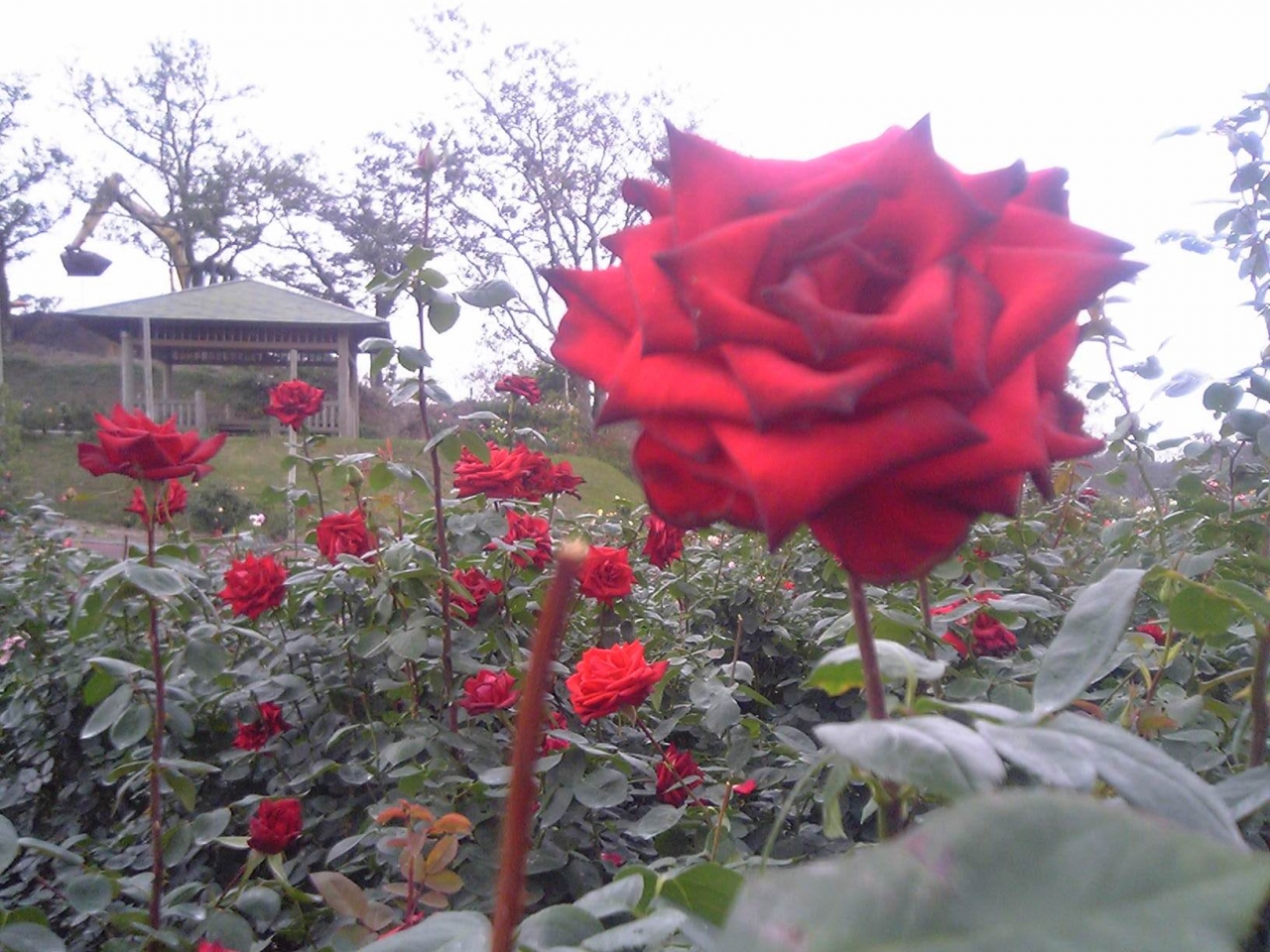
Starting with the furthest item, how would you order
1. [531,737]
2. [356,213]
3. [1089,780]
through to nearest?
[356,213]
[1089,780]
[531,737]

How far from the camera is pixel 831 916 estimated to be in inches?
5.3

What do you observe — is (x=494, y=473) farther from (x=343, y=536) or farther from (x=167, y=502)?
(x=167, y=502)

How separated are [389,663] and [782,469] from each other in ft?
3.22

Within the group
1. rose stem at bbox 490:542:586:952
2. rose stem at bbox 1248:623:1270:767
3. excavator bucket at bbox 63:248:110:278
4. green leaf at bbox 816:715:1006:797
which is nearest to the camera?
rose stem at bbox 490:542:586:952

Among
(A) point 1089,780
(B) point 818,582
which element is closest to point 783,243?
(A) point 1089,780

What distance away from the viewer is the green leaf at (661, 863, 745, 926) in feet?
1.14

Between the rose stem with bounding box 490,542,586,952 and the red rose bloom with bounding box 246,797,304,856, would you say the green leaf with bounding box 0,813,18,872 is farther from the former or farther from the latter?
the rose stem with bounding box 490,542,586,952

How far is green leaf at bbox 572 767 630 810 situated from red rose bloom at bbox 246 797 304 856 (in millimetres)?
309

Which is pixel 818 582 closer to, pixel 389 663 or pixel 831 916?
pixel 389 663

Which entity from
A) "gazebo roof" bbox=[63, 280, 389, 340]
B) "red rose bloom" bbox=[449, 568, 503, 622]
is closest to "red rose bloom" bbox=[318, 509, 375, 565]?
"red rose bloom" bbox=[449, 568, 503, 622]

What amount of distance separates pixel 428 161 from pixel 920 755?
44.9 inches

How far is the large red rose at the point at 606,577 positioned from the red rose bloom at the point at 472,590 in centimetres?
12

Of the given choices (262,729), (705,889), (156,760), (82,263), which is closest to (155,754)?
(156,760)

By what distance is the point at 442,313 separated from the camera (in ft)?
3.74
